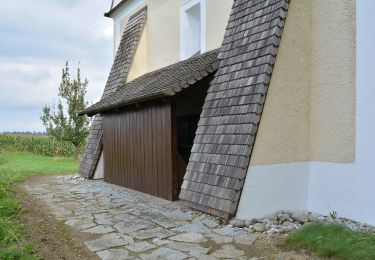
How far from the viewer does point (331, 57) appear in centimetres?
636

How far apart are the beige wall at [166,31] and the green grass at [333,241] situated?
540 centimetres

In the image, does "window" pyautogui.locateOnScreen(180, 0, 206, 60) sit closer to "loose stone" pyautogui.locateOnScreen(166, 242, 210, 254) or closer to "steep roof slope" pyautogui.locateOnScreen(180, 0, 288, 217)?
"steep roof slope" pyautogui.locateOnScreen(180, 0, 288, 217)

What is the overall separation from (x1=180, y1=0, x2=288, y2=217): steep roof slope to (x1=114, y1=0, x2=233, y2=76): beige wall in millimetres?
1665

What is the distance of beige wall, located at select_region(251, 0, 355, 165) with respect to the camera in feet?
19.9

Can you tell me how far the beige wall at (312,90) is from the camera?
19.9 feet

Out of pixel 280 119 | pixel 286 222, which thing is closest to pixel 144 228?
pixel 286 222

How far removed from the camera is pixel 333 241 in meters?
4.64

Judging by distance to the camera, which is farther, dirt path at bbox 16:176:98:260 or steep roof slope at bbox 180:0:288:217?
steep roof slope at bbox 180:0:288:217

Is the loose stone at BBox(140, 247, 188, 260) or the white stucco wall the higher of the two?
the white stucco wall

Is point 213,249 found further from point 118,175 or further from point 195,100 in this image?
point 118,175

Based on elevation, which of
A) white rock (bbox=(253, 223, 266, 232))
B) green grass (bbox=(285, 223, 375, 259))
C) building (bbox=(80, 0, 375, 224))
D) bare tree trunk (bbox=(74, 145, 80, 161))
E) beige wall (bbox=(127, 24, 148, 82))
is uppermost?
beige wall (bbox=(127, 24, 148, 82))

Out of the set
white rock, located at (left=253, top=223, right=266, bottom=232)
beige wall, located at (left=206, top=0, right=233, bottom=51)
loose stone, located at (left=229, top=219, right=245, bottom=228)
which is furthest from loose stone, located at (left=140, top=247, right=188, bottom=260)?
beige wall, located at (left=206, top=0, right=233, bottom=51)

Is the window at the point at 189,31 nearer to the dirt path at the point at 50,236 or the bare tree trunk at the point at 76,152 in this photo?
the dirt path at the point at 50,236

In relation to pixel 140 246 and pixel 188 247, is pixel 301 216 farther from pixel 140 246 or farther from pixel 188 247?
pixel 140 246
